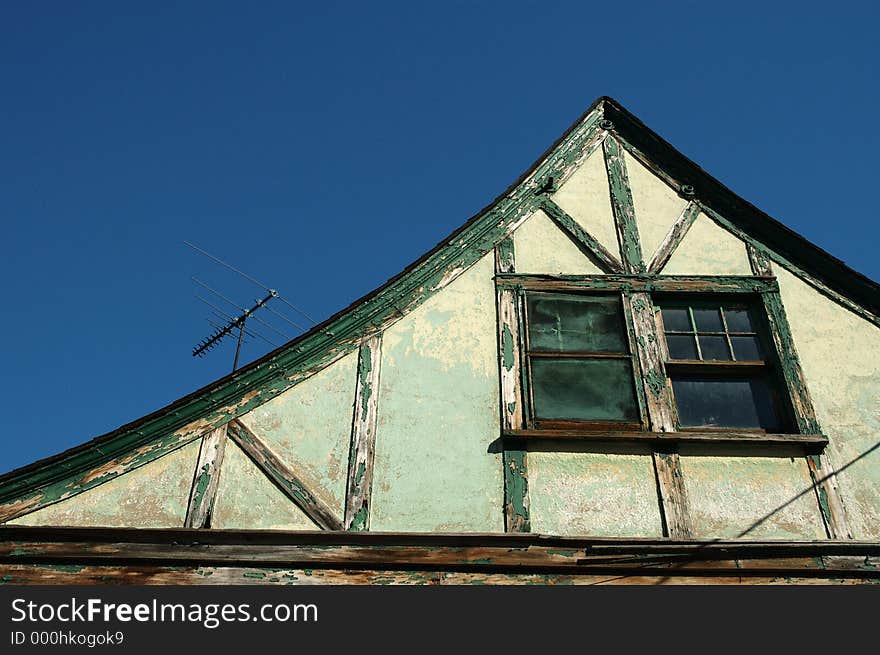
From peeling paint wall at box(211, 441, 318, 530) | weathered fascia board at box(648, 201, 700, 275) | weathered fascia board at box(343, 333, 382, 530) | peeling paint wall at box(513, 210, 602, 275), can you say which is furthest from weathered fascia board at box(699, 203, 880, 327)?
peeling paint wall at box(211, 441, 318, 530)

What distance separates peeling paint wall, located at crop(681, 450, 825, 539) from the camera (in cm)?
562

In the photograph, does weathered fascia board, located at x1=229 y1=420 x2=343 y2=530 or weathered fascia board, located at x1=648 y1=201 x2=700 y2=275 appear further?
weathered fascia board, located at x1=648 y1=201 x2=700 y2=275

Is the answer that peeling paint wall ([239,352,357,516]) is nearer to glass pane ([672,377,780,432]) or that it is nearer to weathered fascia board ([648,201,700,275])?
glass pane ([672,377,780,432])

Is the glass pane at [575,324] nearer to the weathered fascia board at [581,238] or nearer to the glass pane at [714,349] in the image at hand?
the weathered fascia board at [581,238]

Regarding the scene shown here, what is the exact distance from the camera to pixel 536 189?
7836 millimetres

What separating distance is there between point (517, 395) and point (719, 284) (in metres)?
2.32

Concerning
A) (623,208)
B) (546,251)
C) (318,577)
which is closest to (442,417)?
(318,577)

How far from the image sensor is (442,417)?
20.3ft

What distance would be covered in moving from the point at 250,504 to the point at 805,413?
437cm

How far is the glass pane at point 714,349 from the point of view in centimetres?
680

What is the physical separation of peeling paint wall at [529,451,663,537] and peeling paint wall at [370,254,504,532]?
33cm

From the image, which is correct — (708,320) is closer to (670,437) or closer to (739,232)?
(739,232)

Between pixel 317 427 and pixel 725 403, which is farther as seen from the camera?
pixel 725 403
